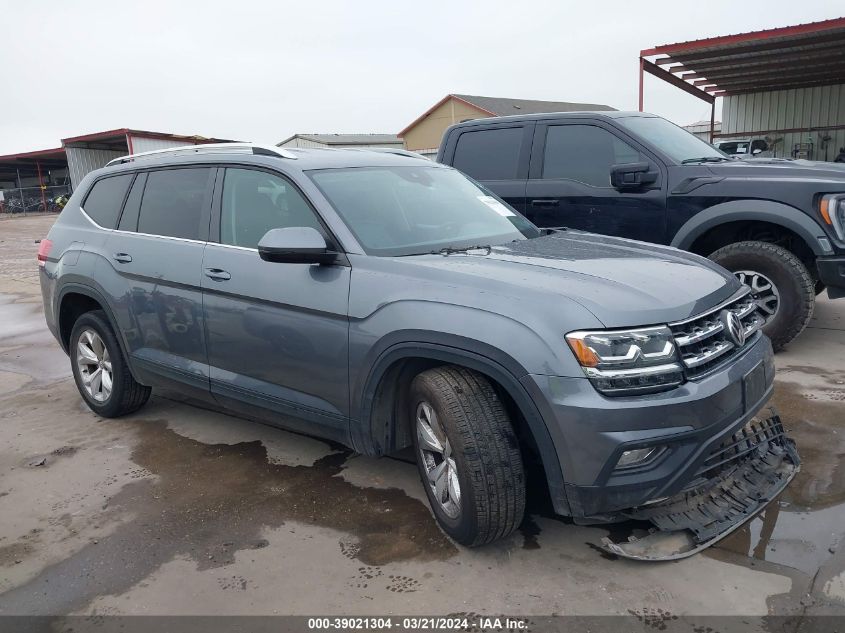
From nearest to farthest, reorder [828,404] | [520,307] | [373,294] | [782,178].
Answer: [520,307]
[373,294]
[828,404]
[782,178]

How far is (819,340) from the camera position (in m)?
5.88

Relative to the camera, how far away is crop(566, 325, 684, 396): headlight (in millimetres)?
2521

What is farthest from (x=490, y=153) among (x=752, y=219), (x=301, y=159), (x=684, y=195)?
(x=301, y=159)

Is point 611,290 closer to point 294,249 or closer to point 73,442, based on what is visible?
point 294,249

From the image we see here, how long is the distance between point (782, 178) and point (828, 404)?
1793 millimetres

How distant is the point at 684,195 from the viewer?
5.55 meters

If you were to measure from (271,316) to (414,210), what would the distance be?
0.94m

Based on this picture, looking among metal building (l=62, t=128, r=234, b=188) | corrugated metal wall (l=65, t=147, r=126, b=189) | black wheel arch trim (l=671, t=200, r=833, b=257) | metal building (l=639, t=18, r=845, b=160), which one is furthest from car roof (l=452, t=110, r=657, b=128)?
corrugated metal wall (l=65, t=147, r=126, b=189)

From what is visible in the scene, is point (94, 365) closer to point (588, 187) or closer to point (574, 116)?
point (588, 187)

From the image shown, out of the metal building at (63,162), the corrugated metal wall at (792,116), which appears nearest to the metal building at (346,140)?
the metal building at (63,162)

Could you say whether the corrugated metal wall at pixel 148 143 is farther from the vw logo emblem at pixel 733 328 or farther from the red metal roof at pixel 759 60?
the vw logo emblem at pixel 733 328

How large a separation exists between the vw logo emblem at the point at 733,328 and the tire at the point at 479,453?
39.5 inches

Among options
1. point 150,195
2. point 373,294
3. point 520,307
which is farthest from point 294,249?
point 150,195

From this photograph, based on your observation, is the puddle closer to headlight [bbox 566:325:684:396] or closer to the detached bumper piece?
the detached bumper piece
